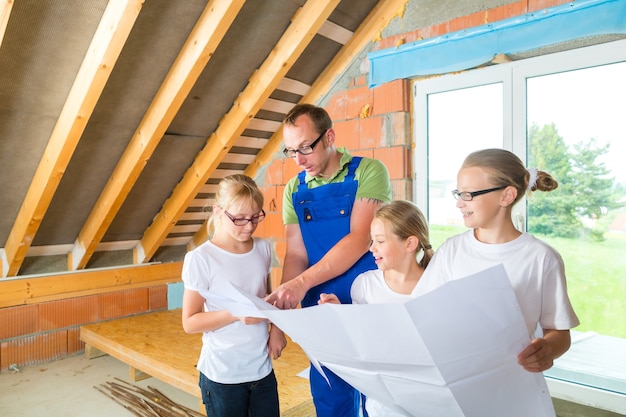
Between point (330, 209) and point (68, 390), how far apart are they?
2542 mm

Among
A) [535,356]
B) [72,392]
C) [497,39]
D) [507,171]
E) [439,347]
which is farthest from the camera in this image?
[72,392]

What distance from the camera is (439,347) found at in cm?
78

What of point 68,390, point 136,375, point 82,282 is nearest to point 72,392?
point 68,390

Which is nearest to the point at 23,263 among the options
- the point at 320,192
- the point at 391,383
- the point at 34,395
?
the point at 34,395

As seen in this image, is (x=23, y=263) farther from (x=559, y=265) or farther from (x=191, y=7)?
(x=559, y=265)

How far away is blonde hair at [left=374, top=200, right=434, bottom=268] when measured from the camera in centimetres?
143

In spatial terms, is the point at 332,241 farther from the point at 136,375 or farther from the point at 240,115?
the point at 136,375

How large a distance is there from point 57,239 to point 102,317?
0.79 metres

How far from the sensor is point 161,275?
14.7 feet

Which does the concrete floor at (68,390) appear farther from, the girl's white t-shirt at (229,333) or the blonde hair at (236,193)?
the blonde hair at (236,193)

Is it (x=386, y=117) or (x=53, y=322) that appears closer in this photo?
(x=386, y=117)

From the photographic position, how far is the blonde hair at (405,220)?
143cm

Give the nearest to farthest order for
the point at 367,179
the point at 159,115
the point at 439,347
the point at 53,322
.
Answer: the point at 439,347 < the point at 367,179 < the point at 159,115 < the point at 53,322

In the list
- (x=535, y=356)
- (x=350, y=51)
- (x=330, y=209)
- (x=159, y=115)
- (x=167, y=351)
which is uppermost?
(x=350, y=51)
